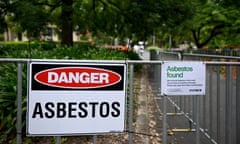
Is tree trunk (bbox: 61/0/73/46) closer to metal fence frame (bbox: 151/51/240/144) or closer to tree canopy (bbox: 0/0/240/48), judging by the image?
tree canopy (bbox: 0/0/240/48)

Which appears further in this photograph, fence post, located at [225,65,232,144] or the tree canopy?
the tree canopy

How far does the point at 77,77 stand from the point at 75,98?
0.72 feet

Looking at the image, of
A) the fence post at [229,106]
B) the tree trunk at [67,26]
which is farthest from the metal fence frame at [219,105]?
the tree trunk at [67,26]

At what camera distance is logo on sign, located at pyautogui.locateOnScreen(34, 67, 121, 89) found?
3301 millimetres

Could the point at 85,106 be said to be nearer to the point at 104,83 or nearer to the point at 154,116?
the point at 104,83

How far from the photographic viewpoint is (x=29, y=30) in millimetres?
13680

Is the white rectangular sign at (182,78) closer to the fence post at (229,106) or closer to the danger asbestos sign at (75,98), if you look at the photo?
the danger asbestos sign at (75,98)

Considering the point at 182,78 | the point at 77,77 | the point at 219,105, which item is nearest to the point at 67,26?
the point at 219,105

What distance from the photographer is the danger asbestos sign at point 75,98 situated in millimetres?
3299

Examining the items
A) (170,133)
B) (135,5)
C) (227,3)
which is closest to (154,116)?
(170,133)

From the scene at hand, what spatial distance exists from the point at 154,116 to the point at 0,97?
367 cm

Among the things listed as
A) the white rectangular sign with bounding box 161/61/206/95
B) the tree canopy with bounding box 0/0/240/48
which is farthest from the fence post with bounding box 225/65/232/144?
the tree canopy with bounding box 0/0/240/48

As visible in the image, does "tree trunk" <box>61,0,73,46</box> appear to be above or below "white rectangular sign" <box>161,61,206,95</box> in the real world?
above

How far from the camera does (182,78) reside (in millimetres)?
3795
